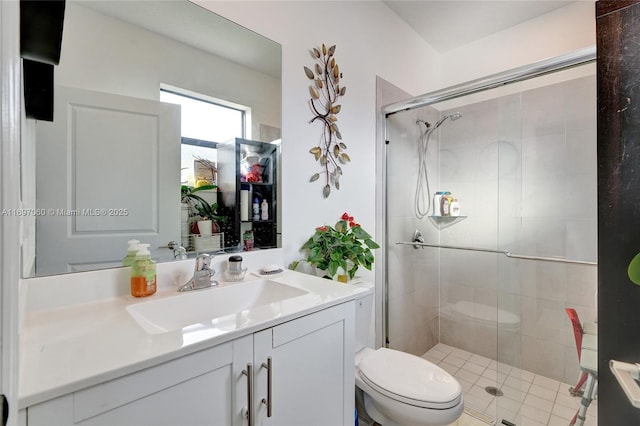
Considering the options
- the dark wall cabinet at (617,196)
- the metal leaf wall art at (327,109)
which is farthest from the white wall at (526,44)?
the dark wall cabinet at (617,196)

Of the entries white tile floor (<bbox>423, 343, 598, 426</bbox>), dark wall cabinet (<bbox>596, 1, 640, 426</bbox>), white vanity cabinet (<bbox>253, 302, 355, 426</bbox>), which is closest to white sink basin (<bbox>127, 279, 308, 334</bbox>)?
white vanity cabinet (<bbox>253, 302, 355, 426</bbox>)

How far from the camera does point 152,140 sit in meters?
1.05

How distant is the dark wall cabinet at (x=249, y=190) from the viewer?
49.4 inches

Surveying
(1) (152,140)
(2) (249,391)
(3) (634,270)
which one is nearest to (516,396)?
(3) (634,270)

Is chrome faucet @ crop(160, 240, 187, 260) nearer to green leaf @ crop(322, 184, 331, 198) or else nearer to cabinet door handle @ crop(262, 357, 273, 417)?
cabinet door handle @ crop(262, 357, 273, 417)

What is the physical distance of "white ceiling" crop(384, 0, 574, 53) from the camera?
202 cm

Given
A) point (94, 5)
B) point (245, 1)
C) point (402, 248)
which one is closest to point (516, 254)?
point (402, 248)

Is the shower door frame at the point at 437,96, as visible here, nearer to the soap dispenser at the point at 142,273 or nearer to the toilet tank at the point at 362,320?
the toilet tank at the point at 362,320

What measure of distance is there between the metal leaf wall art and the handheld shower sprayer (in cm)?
93

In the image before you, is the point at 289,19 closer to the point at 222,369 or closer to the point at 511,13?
the point at 222,369

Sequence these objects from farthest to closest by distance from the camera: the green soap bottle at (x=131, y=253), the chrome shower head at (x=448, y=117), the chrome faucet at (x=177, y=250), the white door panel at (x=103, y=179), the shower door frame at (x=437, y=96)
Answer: the chrome shower head at (x=448, y=117) < the shower door frame at (x=437, y=96) < the chrome faucet at (x=177, y=250) < the green soap bottle at (x=131, y=253) < the white door panel at (x=103, y=179)

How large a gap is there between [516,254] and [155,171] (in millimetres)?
2171

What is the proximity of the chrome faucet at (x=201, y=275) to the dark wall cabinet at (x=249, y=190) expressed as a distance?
0.59 feet

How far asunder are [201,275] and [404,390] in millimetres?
955
